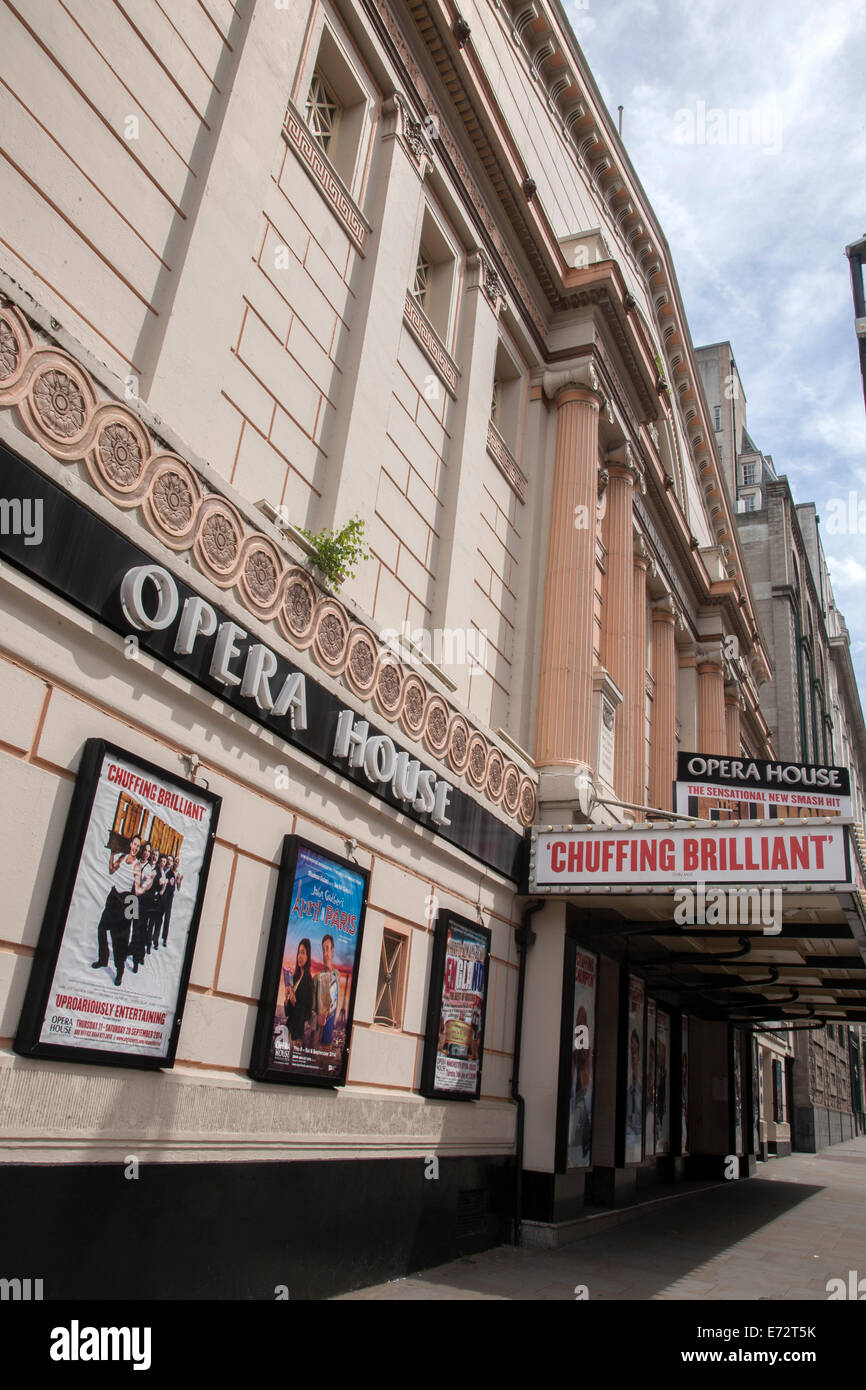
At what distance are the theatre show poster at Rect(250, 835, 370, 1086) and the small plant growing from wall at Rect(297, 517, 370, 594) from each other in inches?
101

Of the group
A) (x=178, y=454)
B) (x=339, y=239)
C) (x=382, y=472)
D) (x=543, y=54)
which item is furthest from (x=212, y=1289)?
(x=543, y=54)

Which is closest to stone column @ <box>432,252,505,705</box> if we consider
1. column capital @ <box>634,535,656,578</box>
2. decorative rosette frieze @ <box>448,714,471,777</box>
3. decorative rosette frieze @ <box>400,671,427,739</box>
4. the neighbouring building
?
decorative rosette frieze @ <box>448,714,471,777</box>

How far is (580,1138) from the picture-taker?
13.0 meters

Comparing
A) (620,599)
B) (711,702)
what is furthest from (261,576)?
(711,702)

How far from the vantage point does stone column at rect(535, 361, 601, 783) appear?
14.6 m

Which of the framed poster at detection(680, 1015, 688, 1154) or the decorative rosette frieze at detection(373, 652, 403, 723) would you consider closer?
the decorative rosette frieze at detection(373, 652, 403, 723)

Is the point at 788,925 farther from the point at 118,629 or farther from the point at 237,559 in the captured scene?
the point at 118,629

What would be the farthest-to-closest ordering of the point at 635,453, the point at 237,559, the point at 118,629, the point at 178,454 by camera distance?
the point at 635,453 → the point at 237,559 → the point at 178,454 → the point at 118,629

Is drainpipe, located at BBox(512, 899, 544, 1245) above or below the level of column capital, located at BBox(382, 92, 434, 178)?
below

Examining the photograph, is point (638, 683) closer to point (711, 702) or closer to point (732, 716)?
Answer: point (711, 702)

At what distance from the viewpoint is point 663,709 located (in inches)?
926

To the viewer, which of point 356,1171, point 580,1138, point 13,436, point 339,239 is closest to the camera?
point 13,436

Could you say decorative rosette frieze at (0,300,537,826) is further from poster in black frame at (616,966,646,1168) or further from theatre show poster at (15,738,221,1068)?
poster in black frame at (616,966,646,1168)
